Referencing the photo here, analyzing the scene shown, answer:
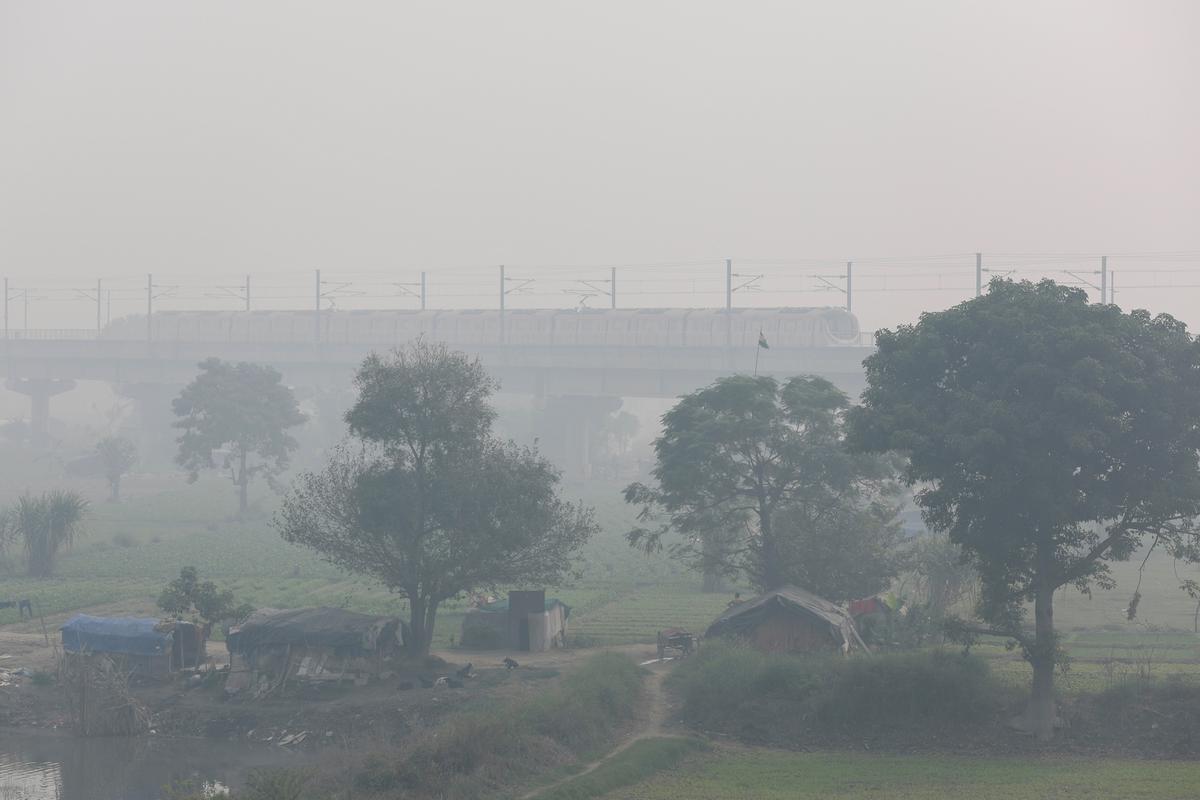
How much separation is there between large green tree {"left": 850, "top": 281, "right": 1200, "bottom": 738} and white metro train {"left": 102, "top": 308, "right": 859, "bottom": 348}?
69.1m

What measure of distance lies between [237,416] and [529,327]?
35.0 meters

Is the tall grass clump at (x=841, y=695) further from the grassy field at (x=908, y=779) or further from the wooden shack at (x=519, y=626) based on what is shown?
the wooden shack at (x=519, y=626)

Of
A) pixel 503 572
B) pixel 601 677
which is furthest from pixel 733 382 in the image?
pixel 601 677

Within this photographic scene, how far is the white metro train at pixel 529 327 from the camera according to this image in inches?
4195

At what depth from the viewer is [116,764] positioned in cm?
3234

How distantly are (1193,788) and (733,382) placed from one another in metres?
21.3

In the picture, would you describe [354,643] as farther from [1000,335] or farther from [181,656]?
[1000,335]

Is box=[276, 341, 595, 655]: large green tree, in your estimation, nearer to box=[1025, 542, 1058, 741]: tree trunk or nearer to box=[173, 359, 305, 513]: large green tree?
box=[1025, 542, 1058, 741]: tree trunk

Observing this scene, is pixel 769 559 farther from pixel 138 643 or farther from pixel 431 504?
pixel 138 643

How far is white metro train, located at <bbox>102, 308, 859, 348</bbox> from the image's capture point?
350 ft

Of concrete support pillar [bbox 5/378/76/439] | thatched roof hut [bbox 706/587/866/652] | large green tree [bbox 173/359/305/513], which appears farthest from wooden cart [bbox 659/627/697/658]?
concrete support pillar [bbox 5/378/76/439]

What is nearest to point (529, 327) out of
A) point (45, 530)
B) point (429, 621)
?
point (45, 530)

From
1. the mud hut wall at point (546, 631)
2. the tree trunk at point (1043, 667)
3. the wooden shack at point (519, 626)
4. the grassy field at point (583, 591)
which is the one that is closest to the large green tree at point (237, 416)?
the grassy field at point (583, 591)

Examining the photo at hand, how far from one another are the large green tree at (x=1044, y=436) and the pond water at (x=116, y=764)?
17.7m
